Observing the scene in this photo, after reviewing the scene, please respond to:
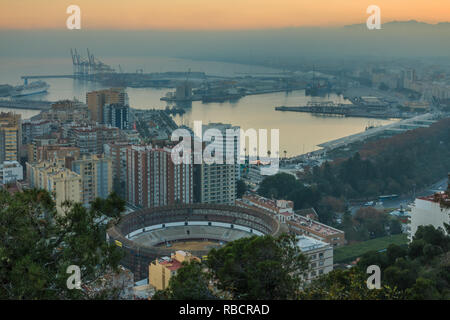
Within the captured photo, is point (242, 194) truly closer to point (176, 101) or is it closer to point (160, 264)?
point (160, 264)

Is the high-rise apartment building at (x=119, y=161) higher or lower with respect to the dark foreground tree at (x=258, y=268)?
lower

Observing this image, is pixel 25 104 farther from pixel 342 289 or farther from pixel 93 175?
pixel 342 289

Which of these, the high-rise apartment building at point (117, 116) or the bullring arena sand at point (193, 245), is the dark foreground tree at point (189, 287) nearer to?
the bullring arena sand at point (193, 245)

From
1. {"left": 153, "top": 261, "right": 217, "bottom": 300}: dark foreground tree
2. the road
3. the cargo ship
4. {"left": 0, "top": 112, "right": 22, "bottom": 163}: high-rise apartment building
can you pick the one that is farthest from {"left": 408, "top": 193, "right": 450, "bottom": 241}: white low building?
the cargo ship

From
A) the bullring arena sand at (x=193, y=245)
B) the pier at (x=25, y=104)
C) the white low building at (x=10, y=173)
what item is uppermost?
the pier at (x=25, y=104)

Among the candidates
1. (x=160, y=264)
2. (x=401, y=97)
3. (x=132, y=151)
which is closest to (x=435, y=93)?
(x=401, y=97)

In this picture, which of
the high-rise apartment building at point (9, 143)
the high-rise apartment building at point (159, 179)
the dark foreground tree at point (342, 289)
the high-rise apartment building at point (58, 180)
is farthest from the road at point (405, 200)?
the dark foreground tree at point (342, 289)
